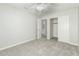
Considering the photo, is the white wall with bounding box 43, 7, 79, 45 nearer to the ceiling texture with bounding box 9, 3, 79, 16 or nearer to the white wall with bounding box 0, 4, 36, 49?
the ceiling texture with bounding box 9, 3, 79, 16

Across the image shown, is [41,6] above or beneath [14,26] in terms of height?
above

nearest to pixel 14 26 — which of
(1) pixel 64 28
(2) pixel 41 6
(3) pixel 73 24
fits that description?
(2) pixel 41 6

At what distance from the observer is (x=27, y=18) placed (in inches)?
187

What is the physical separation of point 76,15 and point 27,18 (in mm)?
3287

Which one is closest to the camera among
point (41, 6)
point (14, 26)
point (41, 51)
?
point (41, 6)

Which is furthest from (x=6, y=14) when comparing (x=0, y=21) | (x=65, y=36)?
(x=65, y=36)

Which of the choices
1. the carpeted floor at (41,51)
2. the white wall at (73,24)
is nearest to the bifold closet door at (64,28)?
the white wall at (73,24)

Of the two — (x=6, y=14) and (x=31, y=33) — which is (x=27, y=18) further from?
(x=6, y=14)

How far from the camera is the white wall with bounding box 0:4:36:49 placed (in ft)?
10.3

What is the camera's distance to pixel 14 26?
12.3 ft

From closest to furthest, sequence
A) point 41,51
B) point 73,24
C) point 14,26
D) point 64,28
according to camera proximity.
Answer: point 41,51, point 14,26, point 73,24, point 64,28

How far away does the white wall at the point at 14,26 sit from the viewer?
315cm

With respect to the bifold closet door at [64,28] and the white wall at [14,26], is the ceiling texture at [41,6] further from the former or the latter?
the bifold closet door at [64,28]

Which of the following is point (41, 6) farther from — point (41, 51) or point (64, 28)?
point (64, 28)
